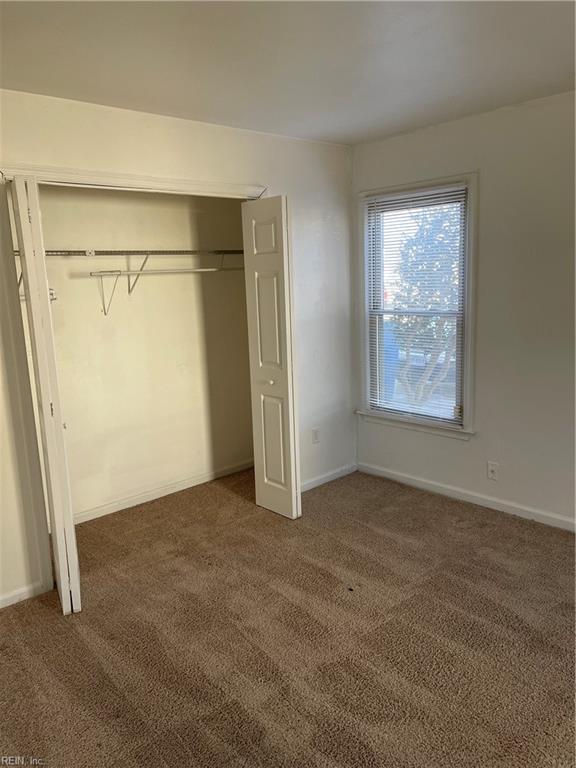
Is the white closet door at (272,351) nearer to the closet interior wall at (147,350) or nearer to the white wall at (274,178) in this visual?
the white wall at (274,178)

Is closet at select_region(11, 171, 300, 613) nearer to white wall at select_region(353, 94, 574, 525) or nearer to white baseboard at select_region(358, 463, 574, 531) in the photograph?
A: white baseboard at select_region(358, 463, 574, 531)

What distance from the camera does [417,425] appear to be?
4270 millimetres

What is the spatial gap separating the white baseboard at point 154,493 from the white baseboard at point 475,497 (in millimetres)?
1108

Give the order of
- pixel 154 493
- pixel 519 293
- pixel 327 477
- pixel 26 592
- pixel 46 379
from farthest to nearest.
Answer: pixel 327 477
pixel 154 493
pixel 519 293
pixel 26 592
pixel 46 379

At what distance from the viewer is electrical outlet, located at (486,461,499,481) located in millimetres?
3852

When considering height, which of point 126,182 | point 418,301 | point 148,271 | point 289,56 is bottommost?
point 418,301

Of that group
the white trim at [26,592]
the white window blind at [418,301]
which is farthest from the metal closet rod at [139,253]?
the white trim at [26,592]

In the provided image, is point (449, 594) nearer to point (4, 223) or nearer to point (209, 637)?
point (209, 637)

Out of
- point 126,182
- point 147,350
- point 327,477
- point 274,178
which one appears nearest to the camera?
point 126,182

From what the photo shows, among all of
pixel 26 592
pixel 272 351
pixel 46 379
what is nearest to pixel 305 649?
pixel 26 592

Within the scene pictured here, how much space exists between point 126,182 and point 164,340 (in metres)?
1.39

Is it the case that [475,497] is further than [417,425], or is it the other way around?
[417,425]

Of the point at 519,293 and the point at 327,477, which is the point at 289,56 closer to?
the point at 519,293

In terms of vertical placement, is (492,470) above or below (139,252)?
below
